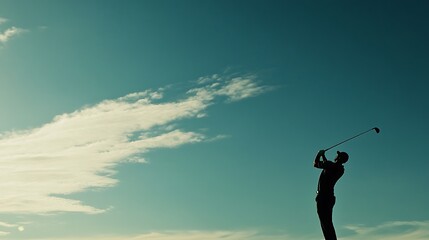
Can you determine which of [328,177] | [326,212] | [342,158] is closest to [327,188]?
[328,177]

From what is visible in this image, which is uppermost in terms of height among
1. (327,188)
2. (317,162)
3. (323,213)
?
(317,162)

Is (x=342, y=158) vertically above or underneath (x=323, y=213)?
above

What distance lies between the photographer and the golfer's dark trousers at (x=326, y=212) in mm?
19969

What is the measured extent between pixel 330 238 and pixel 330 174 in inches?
63.6

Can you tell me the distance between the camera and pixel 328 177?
66.2ft

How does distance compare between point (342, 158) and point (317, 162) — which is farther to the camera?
point (342, 158)

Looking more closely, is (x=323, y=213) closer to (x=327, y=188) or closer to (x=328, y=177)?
(x=327, y=188)

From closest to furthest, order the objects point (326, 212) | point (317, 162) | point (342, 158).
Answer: point (326, 212) < point (317, 162) < point (342, 158)

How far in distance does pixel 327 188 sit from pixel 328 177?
282 millimetres

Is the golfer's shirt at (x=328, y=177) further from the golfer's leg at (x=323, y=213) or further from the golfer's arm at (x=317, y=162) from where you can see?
the golfer's leg at (x=323, y=213)

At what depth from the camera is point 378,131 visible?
22.6 metres

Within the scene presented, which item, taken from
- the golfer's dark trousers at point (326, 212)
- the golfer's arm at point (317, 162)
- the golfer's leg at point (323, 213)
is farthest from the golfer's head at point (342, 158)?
the golfer's leg at point (323, 213)

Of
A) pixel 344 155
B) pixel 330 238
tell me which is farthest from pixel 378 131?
pixel 330 238

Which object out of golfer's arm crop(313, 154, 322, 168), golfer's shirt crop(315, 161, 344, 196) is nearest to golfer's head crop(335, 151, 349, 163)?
golfer's shirt crop(315, 161, 344, 196)
